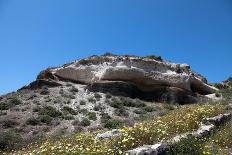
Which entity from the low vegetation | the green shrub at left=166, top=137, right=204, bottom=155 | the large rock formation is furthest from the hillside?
the green shrub at left=166, top=137, right=204, bottom=155

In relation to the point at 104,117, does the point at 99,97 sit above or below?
above

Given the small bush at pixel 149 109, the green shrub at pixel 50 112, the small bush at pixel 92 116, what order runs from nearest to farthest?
the small bush at pixel 92 116 < the green shrub at pixel 50 112 < the small bush at pixel 149 109

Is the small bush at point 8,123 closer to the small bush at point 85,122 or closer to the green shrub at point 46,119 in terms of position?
the green shrub at point 46,119

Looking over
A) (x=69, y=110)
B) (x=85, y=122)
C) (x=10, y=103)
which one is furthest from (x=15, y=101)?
(x=85, y=122)

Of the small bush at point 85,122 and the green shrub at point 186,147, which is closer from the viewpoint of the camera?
the green shrub at point 186,147

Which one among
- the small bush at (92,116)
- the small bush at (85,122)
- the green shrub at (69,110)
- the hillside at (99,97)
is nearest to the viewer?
the hillside at (99,97)

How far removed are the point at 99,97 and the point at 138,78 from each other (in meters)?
4.62

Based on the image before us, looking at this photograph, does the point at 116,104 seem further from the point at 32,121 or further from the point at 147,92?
the point at 32,121

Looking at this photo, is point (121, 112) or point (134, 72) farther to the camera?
point (134, 72)

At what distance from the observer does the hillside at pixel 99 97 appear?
77.0ft

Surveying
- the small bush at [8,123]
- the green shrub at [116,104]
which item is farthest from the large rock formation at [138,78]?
the small bush at [8,123]

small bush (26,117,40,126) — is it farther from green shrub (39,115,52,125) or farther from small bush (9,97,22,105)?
small bush (9,97,22,105)

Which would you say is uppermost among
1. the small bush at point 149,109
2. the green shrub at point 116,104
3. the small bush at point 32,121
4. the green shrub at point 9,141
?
the green shrub at point 116,104

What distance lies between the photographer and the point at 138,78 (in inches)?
1348
